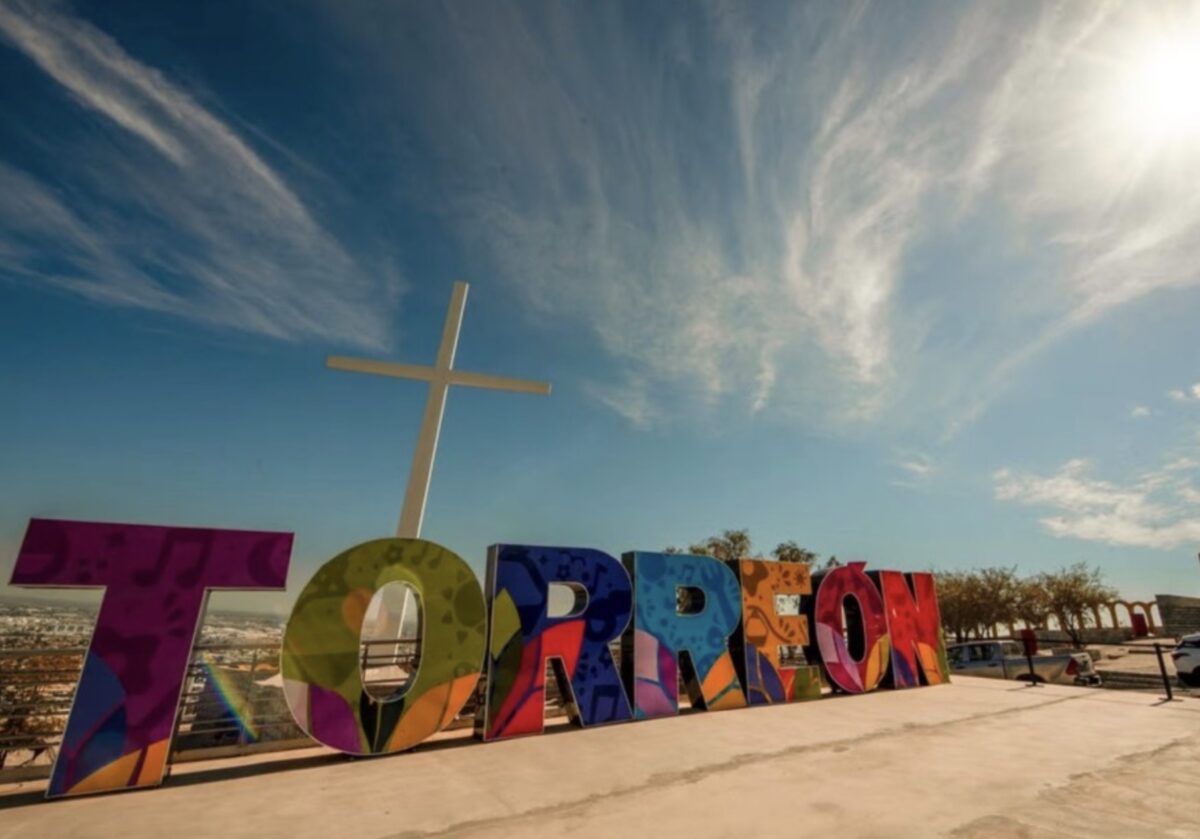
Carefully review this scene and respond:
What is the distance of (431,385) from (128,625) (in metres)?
9.23

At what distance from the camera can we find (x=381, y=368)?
47.3 ft

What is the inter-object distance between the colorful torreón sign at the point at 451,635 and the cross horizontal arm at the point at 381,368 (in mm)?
7454

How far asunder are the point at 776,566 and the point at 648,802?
A: 26.7 ft

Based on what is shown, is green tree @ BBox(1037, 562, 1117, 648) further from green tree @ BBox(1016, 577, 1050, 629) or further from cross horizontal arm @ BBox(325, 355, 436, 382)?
cross horizontal arm @ BBox(325, 355, 436, 382)

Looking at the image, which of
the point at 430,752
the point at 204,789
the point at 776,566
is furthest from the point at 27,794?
the point at 776,566

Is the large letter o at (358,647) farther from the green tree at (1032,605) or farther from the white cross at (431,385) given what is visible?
the green tree at (1032,605)

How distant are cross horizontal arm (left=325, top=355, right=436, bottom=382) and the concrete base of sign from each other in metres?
9.26

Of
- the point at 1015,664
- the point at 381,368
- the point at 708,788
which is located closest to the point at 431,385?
the point at 381,368

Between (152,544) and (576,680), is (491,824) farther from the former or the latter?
(152,544)

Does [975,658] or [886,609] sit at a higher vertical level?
[886,609]

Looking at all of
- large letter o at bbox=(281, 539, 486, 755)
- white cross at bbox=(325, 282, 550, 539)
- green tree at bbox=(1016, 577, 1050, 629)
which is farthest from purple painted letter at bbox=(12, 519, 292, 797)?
green tree at bbox=(1016, 577, 1050, 629)

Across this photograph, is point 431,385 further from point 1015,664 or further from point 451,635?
point 1015,664

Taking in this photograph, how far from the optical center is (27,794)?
5.95 metres

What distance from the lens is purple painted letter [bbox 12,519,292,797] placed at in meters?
6.05
